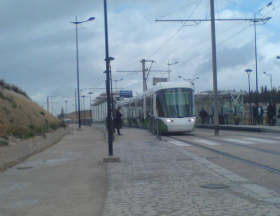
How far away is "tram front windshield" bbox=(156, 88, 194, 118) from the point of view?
2305 centimetres

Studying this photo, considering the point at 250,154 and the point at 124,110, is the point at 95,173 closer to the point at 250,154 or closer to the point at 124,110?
the point at 250,154

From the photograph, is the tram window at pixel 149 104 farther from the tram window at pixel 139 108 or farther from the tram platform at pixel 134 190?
the tram platform at pixel 134 190

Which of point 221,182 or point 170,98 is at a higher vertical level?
point 170,98

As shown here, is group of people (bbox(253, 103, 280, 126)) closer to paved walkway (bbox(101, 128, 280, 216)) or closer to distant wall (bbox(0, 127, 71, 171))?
distant wall (bbox(0, 127, 71, 171))

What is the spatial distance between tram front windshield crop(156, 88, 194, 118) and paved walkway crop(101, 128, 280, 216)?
11645mm

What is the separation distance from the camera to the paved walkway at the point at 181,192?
6.07m

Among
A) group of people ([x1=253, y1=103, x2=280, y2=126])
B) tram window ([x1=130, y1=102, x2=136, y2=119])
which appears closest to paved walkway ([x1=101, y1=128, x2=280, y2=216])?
group of people ([x1=253, y1=103, x2=280, y2=126])

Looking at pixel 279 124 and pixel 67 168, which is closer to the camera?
pixel 67 168

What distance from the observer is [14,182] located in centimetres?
952

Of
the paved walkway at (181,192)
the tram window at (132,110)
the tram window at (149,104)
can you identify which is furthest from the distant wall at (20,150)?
the tram window at (132,110)

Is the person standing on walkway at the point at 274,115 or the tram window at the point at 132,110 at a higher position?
the tram window at the point at 132,110

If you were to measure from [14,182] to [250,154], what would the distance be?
7634 mm

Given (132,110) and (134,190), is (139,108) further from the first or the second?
(134,190)

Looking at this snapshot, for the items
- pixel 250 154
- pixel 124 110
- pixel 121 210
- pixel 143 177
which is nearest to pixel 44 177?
pixel 143 177
